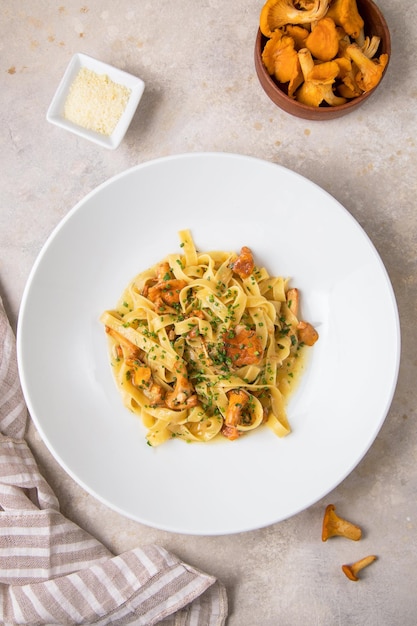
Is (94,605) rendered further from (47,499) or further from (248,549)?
(248,549)

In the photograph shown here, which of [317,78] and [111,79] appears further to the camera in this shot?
[111,79]

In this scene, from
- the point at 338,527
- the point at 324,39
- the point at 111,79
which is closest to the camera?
the point at 324,39

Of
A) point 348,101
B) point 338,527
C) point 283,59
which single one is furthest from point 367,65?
point 338,527

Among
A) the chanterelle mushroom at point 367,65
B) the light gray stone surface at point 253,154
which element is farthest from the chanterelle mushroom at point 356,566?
the chanterelle mushroom at point 367,65

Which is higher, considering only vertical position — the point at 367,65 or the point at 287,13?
the point at 287,13

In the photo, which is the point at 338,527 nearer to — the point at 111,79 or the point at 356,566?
the point at 356,566

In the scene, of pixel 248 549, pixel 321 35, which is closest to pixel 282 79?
pixel 321 35

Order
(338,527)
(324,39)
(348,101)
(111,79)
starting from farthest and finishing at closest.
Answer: (338,527) → (111,79) → (348,101) → (324,39)

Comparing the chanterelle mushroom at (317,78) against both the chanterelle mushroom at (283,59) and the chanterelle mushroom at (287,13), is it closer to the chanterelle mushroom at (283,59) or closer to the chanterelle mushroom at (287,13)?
the chanterelle mushroom at (283,59)
